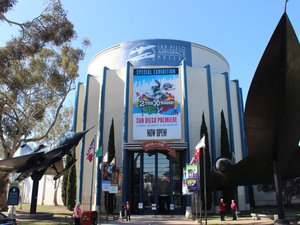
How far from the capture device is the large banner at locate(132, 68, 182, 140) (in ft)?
115

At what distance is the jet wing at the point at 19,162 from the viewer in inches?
987

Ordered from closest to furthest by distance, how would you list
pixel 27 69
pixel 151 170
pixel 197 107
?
pixel 27 69
pixel 151 170
pixel 197 107

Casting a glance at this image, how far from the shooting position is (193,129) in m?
36.5

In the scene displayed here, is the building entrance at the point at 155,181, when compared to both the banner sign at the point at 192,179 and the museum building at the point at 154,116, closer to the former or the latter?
the museum building at the point at 154,116

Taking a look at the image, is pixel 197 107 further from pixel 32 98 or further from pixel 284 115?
pixel 284 115

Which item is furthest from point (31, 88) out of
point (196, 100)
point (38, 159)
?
point (196, 100)

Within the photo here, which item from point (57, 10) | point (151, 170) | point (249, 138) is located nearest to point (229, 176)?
point (249, 138)

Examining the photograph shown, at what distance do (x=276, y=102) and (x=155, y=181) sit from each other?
75.7ft

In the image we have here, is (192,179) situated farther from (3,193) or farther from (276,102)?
(3,193)

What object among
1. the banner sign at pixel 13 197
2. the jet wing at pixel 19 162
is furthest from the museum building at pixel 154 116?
the banner sign at pixel 13 197

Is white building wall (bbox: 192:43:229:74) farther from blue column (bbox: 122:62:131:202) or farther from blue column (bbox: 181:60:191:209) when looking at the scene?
blue column (bbox: 122:62:131:202)

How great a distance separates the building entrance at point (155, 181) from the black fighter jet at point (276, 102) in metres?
18.7

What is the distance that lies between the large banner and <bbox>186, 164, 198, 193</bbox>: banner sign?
13297 mm

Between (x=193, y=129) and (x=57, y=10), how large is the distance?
858 inches
